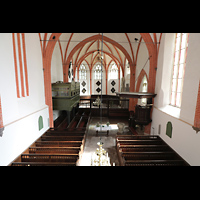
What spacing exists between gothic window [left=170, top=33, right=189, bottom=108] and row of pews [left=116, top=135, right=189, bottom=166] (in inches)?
120

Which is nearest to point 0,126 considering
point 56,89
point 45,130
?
point 45,130

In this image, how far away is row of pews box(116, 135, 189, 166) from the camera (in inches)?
247

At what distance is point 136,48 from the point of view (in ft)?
50.7

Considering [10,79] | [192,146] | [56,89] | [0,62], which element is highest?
[0,62]

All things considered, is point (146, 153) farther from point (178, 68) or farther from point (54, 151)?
point (178, 68)

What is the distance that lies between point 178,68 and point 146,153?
595cm

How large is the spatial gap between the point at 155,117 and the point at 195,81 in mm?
4844

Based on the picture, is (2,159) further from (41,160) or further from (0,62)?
(0,62)

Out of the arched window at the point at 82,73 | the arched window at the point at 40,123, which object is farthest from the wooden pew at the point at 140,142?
the arched window at the point at 82,73

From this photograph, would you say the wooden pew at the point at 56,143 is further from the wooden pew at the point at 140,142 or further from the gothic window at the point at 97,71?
the gothic window at the point at 97,71

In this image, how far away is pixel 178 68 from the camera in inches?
348

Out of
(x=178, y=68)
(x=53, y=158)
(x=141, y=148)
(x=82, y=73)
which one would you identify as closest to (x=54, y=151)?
(x=53, y=158)

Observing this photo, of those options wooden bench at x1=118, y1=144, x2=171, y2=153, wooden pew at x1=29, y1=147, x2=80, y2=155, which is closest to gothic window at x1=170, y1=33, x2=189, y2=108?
wooden bench at x1=118, y1=144, x2=171, y2=153

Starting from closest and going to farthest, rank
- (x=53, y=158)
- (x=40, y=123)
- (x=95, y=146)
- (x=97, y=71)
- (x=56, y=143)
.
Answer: (x=53, y=158) < (x=56, y=143) < (x=40, y=123) < (x=95, y=146) < (x=97, y=71)
